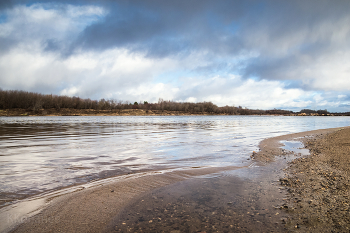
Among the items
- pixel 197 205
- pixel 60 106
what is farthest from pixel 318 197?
pixel 60 106

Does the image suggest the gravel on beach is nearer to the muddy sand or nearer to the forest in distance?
the muddy sand

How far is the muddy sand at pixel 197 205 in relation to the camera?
3.46 m

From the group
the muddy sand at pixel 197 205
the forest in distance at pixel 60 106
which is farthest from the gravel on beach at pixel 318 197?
the forest in distance at pixel 60 106

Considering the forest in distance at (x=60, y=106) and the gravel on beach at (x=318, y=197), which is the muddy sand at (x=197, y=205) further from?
the forest in distance at (x=60, y=106)

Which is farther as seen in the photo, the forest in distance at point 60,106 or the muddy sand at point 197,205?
the forest in distance at point 60,106

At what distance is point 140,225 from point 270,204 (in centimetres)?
286

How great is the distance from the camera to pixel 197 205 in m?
4.31

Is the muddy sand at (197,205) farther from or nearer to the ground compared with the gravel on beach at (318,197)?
nearer to the ground

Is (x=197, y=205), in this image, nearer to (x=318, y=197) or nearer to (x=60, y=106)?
(x=318, y=197)

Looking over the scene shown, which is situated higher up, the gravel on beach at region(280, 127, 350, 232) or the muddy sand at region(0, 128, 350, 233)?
the gravel on beach at region(280, 127, 350, 232)

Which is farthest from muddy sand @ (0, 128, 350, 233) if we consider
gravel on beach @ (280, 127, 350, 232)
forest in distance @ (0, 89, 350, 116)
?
forest in distance @ (0, 89, 350, 116)

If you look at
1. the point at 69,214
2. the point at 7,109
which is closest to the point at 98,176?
the point at 69,214

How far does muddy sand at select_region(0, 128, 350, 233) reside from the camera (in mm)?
3459

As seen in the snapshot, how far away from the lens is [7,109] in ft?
350
